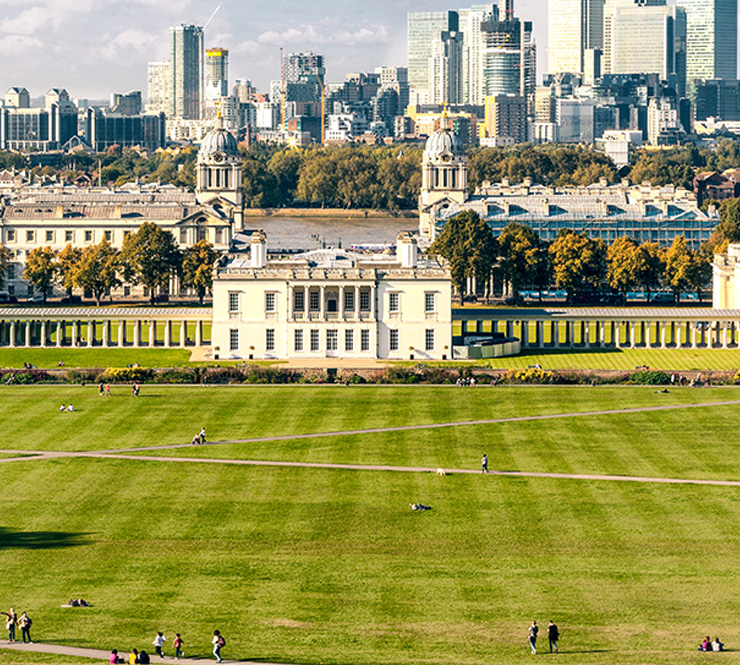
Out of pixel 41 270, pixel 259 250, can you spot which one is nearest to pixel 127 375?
pixel 259 250

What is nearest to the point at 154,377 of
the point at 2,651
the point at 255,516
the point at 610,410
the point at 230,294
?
the point at 230,294

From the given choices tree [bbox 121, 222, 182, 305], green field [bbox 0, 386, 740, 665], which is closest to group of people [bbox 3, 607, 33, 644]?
green field [bbox 0, 386, 740, 665]

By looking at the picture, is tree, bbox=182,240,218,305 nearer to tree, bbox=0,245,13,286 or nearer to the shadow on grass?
tree, bbox=0,245,13,286

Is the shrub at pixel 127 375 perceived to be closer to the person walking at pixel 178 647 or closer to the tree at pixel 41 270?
the tree at pixel 41 270

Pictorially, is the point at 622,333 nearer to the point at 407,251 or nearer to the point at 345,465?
the point at 407,251

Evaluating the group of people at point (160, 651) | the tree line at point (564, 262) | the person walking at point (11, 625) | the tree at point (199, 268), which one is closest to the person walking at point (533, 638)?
the group of people at point (160, 651)

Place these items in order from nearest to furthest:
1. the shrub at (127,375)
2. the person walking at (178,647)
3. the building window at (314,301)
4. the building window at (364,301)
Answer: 1. the person walking at (178,647)
2. the shrub at (127,375)
3. the building window at (364,301)
4. the building window at (314,301)
